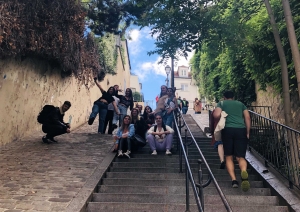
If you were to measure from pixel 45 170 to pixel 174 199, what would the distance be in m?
2.49

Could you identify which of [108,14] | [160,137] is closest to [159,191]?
[160,137]

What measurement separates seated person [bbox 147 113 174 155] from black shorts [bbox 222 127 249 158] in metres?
1.94

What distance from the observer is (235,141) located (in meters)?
4.90

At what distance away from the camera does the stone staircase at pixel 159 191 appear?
14.0ft

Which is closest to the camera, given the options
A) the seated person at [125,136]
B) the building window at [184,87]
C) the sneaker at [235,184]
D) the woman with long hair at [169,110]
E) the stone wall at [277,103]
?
the sneaker at [235,184]

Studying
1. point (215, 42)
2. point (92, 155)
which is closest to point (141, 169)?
point (92, 155)

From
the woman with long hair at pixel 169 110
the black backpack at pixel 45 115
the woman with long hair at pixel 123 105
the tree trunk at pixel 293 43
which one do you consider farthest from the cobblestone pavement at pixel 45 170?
the tree trunk at pixel 293 43

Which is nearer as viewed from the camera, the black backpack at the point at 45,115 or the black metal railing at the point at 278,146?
the black metal railing at the point at 278,146

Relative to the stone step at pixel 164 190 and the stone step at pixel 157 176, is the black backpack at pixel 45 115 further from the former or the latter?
the stone step at pixel 164 190

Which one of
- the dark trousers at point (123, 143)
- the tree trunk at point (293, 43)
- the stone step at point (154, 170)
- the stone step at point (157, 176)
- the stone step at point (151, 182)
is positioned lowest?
the stone step at point (151, 182)

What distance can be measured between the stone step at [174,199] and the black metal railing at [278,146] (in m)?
0.56

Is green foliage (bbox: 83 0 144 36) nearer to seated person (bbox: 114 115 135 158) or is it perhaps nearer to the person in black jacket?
the person in black jacket

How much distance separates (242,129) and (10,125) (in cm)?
570

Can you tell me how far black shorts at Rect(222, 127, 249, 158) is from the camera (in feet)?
15.9
